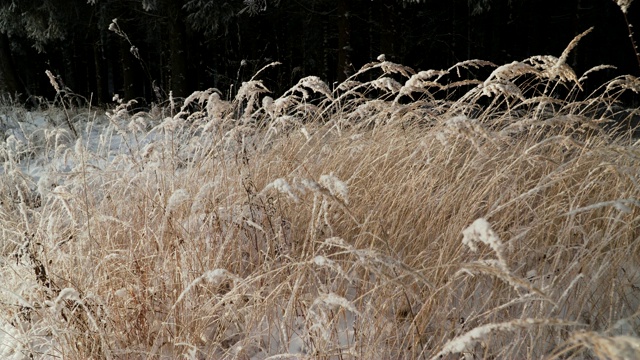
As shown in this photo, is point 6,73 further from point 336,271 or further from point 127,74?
point 336,271

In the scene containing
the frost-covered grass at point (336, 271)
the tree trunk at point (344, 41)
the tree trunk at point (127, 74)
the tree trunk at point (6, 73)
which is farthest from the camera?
the tree trunk at point (6, 73)

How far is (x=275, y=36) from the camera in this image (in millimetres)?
14180

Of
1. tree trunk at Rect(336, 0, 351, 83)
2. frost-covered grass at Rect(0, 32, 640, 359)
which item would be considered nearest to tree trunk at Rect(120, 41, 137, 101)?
tree trunk at Rect(336, 0, 351, 83)

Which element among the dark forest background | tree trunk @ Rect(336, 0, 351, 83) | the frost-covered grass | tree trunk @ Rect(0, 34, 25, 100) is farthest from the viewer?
tree trunk @ Rect(0, 34, 25, 100)

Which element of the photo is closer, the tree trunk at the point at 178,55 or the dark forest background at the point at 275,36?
the dark forest background at the point at 275,36

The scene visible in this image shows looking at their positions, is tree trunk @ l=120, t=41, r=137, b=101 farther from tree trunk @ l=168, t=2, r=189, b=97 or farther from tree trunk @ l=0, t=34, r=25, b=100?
tree trunk @ l=0, t=34, r=25, b=100

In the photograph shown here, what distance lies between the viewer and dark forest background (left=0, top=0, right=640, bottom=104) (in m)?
9.20

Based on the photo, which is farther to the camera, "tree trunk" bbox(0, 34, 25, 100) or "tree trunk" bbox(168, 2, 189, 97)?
"tree trunk" bbox(0, 34, 25, 100)

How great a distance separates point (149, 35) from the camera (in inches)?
578

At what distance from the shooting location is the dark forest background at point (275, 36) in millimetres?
9195

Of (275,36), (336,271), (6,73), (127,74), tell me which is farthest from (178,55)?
(336,271)

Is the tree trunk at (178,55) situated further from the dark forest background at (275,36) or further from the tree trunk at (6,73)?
the tree trunk at (6,73)

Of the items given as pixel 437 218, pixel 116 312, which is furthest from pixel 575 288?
pixel 116 312

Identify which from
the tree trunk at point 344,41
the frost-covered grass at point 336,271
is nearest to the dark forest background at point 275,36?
the tree trunk at point 344,41
